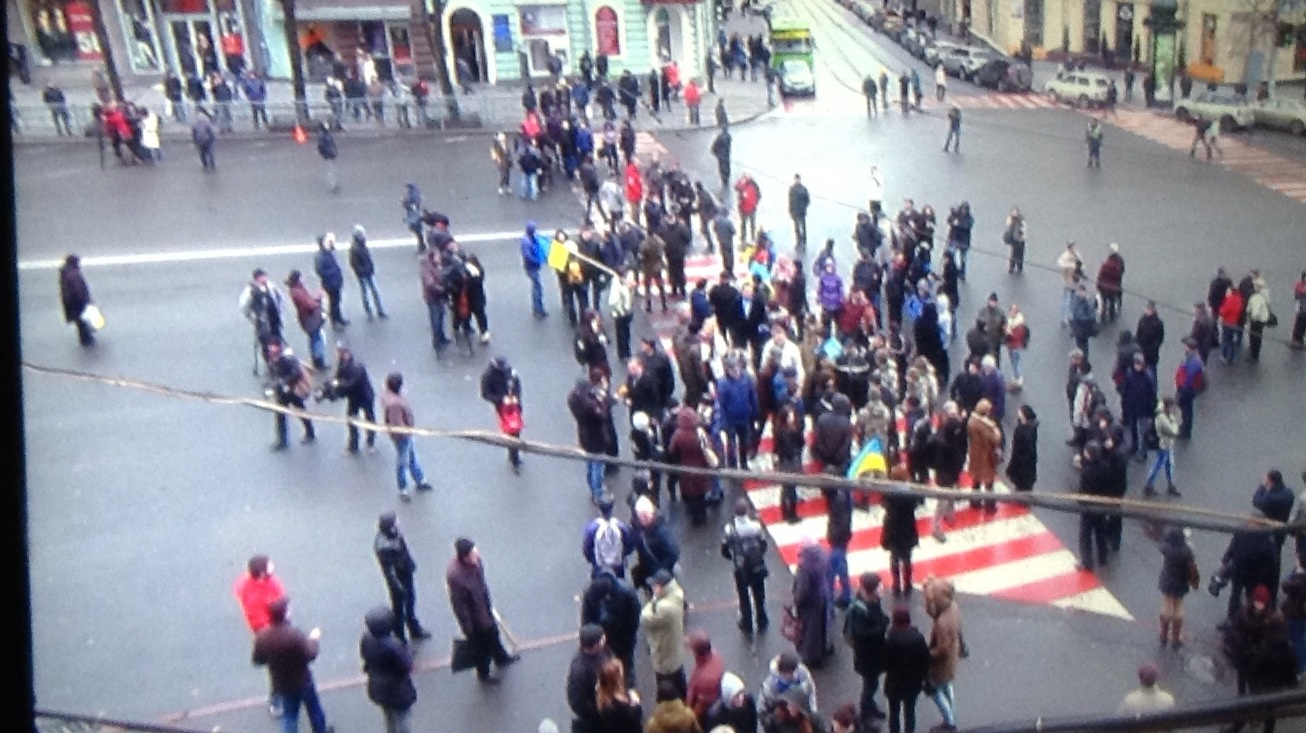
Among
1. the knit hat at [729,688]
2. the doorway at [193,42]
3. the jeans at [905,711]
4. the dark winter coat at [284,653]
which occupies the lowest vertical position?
the jeans at [905,711]

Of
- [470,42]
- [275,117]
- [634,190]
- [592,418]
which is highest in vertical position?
[470,42]

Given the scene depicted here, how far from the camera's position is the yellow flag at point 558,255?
1648 centimetres

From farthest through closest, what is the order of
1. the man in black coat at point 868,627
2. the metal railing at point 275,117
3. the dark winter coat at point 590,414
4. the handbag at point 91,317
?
the metal railing at point 275,117
the handbag at point 91,317
the dark winter coat at point 590,414
the man in black coat at point 868,627

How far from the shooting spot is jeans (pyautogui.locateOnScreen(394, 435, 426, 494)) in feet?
41.3

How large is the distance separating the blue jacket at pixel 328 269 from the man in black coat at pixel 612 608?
8.80 meters

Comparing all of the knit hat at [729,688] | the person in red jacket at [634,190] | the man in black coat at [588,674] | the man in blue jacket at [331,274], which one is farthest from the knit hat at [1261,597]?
the person in red jacket at [634,190]

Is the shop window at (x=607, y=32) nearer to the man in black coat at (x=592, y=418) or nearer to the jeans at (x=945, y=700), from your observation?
the man in black coat at (x=592, y=418)

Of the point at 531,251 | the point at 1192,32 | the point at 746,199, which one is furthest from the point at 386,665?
the point at 1192,32

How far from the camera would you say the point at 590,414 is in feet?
40.1

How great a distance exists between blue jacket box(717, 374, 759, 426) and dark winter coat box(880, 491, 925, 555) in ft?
8.36

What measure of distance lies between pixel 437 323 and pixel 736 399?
18.2ft

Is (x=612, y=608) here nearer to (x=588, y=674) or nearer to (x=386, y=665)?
(x=588, y=674)

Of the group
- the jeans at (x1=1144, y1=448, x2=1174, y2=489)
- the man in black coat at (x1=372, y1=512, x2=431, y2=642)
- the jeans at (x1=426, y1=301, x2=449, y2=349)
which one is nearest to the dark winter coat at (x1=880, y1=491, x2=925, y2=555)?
the jeans at (x1=1144, y1=448, x2=1174, y2=489)

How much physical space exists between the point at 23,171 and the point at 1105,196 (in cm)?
2446
